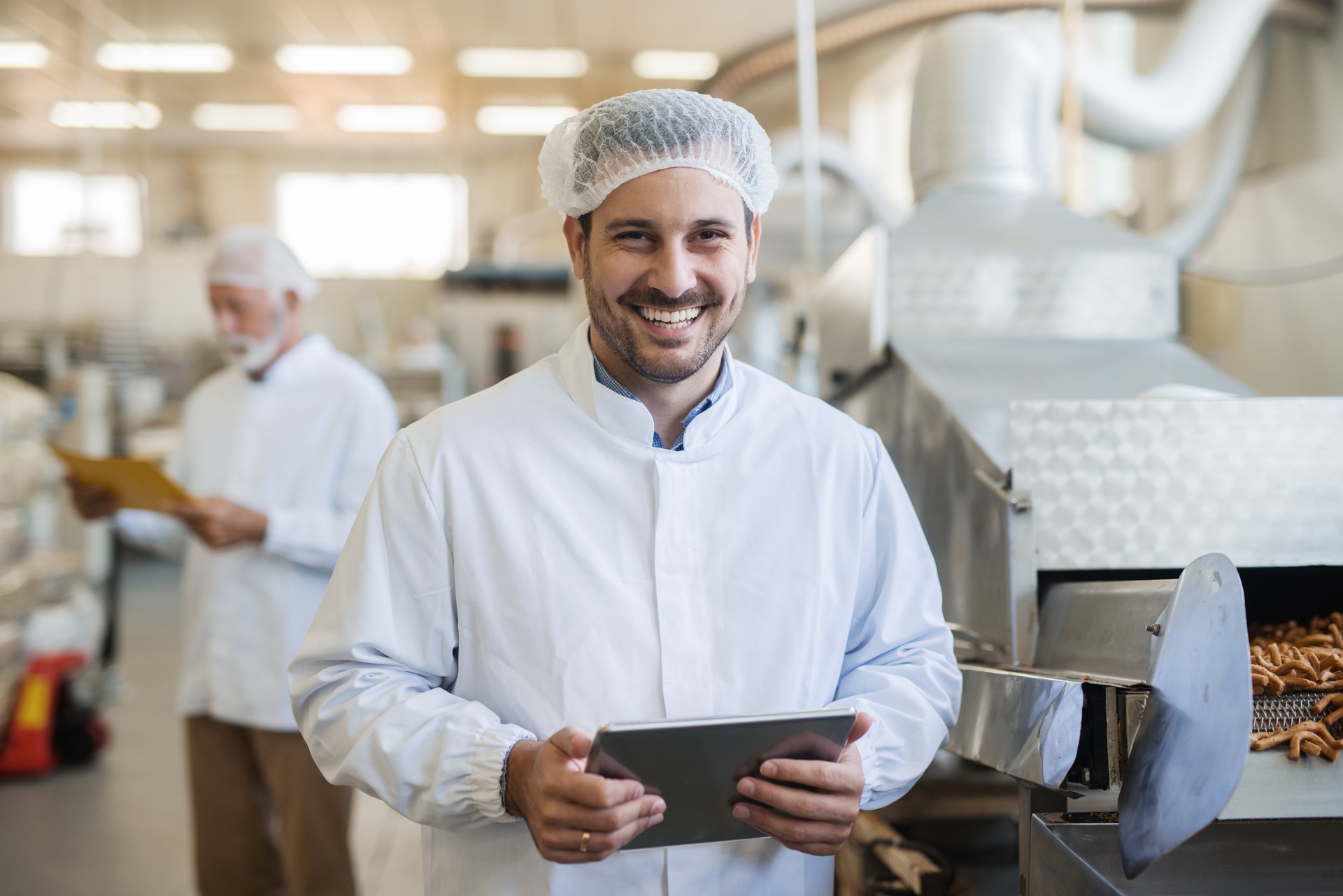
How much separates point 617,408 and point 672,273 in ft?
0.56

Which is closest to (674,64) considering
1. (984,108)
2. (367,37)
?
(367,37)

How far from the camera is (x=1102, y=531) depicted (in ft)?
4.30

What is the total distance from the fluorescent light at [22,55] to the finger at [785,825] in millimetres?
8195

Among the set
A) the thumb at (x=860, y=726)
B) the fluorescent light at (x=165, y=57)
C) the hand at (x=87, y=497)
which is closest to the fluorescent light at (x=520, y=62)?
the fluorescent light at (x=165, y=57)

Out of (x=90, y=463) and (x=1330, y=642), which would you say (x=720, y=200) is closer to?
(x=1330, y=642)

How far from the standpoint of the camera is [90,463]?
2.03m

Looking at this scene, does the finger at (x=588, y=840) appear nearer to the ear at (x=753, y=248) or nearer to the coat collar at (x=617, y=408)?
the coat collar at (x=617, y=408)

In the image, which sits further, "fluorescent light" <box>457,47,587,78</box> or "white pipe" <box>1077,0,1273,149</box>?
"fluorescent light" <box>457,47,587,78</box>

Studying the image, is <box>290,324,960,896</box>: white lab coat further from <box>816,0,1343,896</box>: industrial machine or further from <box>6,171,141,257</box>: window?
<box>6,171,141,257</box>: window

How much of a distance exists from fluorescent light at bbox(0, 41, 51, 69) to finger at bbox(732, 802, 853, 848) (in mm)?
8195

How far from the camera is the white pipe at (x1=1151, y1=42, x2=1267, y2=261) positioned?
11.3ft

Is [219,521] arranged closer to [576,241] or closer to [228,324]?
[228,324]

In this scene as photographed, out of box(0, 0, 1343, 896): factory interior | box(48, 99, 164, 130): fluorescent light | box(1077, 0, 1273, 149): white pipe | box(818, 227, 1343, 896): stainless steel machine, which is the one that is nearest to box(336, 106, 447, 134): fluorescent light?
box(48, 99, 164, 130): fluorescent light

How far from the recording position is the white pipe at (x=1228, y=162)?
11.3 feet
